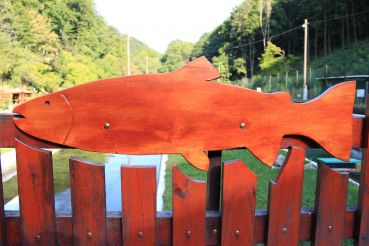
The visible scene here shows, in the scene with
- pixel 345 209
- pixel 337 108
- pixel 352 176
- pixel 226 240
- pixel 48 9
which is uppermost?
pixel 48 9

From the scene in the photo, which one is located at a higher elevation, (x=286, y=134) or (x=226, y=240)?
(x=286, y=134)

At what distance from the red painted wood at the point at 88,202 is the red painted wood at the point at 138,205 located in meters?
0.09

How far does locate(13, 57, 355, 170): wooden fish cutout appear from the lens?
126 centimetres

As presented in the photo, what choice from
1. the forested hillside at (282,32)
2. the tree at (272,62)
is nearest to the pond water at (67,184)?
the forested hillside at (282,32)

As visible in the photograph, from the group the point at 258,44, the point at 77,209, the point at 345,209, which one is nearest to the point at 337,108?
the point at 345,209

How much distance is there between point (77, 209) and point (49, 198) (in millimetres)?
118

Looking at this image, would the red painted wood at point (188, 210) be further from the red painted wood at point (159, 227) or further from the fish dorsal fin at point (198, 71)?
the fish dorsal fin at point (198, 71)

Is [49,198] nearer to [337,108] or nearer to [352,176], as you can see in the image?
[337,108]

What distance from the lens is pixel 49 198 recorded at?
49.8 inches

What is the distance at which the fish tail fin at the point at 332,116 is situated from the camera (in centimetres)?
133

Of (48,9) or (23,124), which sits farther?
(48,9)

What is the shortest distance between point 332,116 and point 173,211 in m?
0.76

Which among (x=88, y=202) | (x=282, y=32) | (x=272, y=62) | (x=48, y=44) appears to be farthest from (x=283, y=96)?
(x=282, y=32)

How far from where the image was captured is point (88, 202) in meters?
1.26
